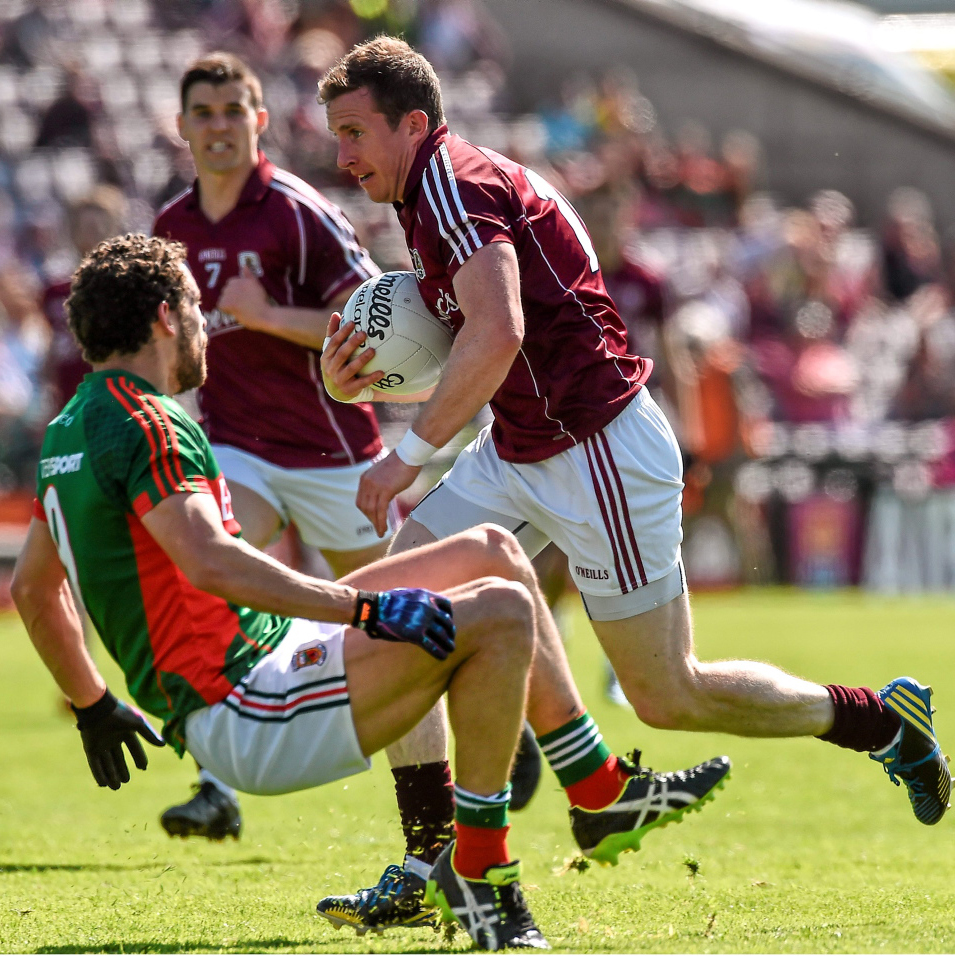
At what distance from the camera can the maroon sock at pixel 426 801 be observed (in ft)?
15.2

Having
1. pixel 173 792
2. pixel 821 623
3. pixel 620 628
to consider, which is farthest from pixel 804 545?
pixel 620 628

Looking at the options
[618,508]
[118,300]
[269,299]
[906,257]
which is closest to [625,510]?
[618,508]

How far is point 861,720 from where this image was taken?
4.86 metres

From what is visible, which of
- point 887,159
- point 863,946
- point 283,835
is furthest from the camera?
point 887,159

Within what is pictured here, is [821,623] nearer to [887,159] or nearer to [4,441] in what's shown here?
[4,441]

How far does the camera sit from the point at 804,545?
52.4 feet

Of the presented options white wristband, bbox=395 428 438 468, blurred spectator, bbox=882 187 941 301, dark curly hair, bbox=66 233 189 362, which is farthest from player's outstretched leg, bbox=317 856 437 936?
blurred spectator, bbox=882 187 941 301

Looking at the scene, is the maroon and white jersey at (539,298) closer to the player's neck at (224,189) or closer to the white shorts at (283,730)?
the white shorts at (283,730)

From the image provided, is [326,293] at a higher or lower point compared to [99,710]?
higher

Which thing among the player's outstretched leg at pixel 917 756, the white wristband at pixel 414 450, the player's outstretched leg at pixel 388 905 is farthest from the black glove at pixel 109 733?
the player's outstretched leg at pixel 917 756

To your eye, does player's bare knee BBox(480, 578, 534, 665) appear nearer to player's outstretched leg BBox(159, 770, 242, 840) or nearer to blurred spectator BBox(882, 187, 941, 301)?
player's outstretched leg BBox(159, 770, 242, 840)

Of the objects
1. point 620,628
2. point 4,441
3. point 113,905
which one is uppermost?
point 620,628

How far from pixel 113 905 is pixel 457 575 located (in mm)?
1521

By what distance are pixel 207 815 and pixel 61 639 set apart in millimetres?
1614
